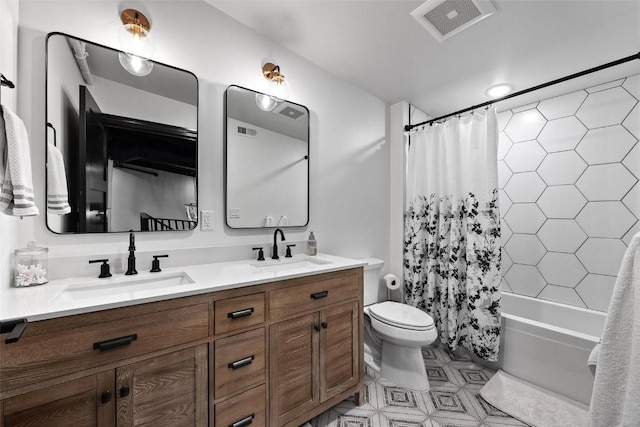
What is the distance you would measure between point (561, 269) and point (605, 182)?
A: 2.62 feet

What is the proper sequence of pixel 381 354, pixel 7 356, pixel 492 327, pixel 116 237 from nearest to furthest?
1. pixel 7 356
2. pixel 116 237
3. pixel 492 327
4. pixel 381 354

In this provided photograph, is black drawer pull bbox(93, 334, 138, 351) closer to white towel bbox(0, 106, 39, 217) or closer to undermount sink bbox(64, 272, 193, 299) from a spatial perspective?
undermount sink bbox(64, 272, 193, 299)

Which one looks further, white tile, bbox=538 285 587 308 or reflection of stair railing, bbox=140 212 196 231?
white tile, bbox=538 285 587 308

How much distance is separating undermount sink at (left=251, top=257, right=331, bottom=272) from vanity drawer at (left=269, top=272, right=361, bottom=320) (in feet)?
0.53

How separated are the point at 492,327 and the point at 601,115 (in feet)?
6.45

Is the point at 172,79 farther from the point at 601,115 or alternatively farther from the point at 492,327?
the point at 601,115

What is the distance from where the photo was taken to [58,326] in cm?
80

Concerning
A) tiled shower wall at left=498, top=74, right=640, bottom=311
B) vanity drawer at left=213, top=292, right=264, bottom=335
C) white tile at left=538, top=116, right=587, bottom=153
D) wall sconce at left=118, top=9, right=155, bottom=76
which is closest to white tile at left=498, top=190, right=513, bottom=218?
tiled shower wall at left=498, top=74, right=640, bottom=311

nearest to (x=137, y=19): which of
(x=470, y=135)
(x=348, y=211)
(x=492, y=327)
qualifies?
(x=348, y=211)

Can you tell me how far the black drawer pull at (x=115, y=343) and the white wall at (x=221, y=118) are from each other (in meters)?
0.56

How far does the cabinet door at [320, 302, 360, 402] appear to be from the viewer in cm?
147

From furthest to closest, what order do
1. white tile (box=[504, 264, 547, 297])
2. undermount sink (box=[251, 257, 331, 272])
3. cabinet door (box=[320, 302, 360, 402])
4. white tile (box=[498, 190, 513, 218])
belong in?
white tile (box=[498, 190, 513, 218])
white tile (box=[504, 264, 547, 297])
undermount sink (box=[251, 257, 331, 272])
cabinet door (box=[320, 302, 360, 402])

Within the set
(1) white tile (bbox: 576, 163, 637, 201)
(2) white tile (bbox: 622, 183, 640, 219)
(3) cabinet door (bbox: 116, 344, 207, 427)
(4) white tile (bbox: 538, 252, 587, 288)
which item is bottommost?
(3) cabinet door (bbox: 116, 344, 207, 427)

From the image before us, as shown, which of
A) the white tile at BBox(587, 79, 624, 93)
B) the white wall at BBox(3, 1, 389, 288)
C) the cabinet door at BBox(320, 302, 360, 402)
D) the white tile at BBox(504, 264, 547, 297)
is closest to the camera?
the white wall at BBox(3, 1, 389, 288)
